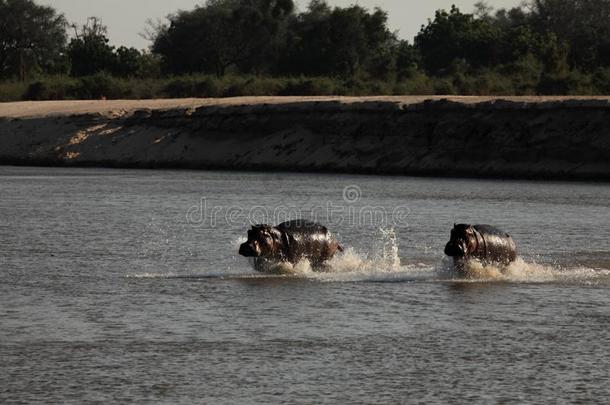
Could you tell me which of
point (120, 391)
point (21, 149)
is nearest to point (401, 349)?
point (120, 391)

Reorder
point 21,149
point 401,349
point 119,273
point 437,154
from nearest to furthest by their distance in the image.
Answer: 1. point 401,349
2. point 119,273
3. point 437,154
4. point 21,149

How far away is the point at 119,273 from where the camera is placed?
89.1 ft

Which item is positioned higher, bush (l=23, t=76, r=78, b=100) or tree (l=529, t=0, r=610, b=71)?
tree (l=529, t=0, r=610, b=71)

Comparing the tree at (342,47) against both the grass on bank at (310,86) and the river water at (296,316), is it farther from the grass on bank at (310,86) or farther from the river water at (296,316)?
the river water at (296,316)

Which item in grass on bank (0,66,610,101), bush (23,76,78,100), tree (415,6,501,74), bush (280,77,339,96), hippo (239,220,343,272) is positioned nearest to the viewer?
hippo (239,220,343,272)

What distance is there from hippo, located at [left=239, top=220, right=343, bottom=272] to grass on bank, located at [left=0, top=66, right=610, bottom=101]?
56128mm

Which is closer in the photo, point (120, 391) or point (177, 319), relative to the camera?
point (120, 391)

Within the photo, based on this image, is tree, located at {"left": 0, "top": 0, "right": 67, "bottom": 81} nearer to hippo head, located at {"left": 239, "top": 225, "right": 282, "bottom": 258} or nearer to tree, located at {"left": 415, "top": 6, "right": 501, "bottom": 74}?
tree, located at {"left": 415, "top": 6, "right": 501, "bottom": 74}

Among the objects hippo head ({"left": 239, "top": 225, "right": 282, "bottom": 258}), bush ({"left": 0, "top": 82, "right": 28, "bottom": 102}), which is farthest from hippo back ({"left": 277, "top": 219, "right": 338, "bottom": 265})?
Result: bush ({"left": 0, "top": 82, "right": 28, "bottom": 102})

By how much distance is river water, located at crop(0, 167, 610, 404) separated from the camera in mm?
17234

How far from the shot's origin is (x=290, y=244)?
26.3m

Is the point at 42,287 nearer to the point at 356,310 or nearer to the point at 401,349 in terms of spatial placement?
the point at 356,310

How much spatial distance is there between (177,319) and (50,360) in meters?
3.44

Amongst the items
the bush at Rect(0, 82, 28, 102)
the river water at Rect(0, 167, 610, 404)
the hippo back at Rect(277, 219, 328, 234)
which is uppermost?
the bush at Rect(0, 82, 28, 102)
